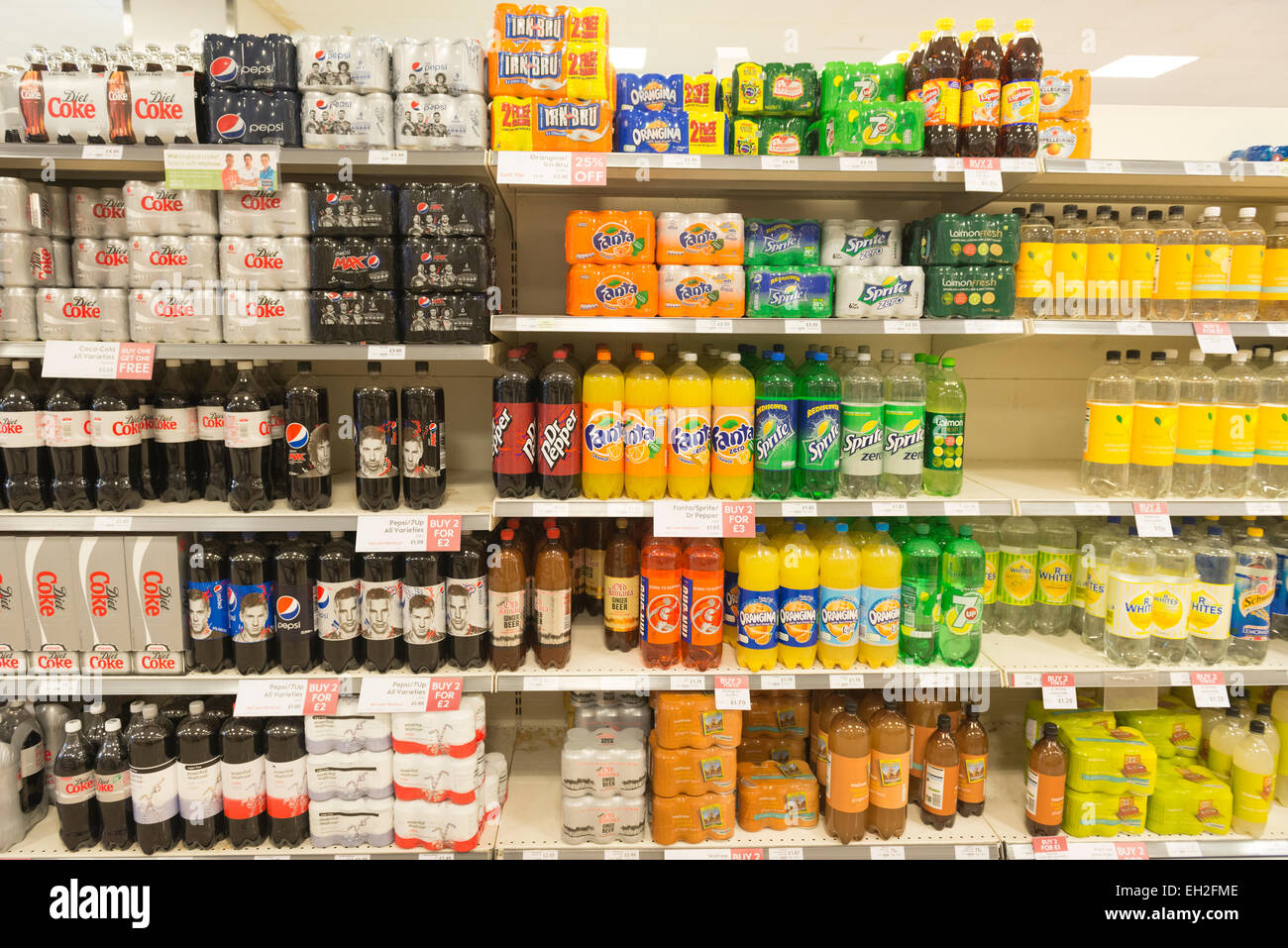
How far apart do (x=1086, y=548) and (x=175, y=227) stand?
10.3ft

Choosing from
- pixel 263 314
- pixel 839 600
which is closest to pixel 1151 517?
pixel 839 600

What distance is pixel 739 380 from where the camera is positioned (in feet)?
7.40

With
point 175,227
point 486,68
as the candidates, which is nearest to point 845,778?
point 486,68

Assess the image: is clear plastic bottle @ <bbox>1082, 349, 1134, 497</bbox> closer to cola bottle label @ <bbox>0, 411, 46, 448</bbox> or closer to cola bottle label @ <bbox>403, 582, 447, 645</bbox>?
cola bottle label @ <bbox>403, 582, 447, 645</bbox>

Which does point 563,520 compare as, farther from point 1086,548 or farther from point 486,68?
point 1086,548

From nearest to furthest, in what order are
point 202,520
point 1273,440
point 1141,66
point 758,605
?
point 202,520 < point 758,605 < point 1273,440 < point 1141,66

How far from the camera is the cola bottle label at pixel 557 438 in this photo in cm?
223

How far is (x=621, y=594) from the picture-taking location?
2373mm

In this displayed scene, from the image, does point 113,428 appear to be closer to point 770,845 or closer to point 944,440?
point 770,845

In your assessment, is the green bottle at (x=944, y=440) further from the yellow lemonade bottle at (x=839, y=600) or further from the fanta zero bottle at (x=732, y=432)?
the fanta zero bottle at (x=732, y=432)

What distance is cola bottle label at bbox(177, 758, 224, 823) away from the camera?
7.27ft

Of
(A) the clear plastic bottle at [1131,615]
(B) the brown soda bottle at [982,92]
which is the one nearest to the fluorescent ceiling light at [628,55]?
(B) the brown soda bottle at [982,92]

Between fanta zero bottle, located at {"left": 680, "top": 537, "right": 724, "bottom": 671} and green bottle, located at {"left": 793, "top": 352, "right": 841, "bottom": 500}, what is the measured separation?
0.37 meters

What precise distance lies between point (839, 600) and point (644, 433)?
0.82m
